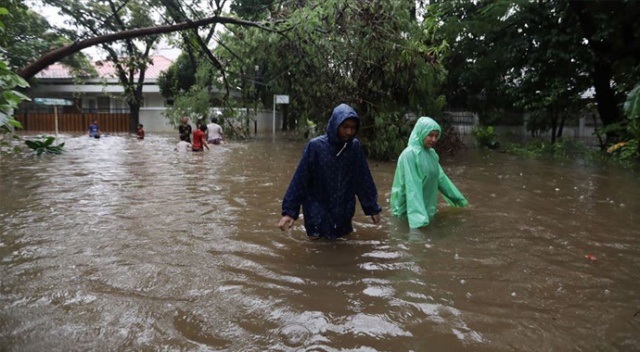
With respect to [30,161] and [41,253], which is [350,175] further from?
[30,161]

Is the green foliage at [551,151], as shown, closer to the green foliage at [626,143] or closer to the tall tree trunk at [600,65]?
the green foliage at [626,143]

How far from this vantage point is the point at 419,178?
5.44m

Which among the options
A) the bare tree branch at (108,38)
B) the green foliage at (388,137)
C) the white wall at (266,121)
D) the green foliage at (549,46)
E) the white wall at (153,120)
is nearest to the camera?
Answer: the bare tree branch at (108,38)

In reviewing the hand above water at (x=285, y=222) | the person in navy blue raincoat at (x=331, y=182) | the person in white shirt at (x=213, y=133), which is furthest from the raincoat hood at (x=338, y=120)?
the person in white shirt at (x=213, y=133)

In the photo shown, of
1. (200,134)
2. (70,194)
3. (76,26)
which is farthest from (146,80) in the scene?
(70,194)

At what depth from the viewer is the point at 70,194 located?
731 cm

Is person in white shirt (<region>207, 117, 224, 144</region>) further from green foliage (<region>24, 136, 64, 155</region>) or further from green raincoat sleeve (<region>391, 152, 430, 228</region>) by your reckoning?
green raincoat sleeve (<region>391, 152, 430, 228</region>)

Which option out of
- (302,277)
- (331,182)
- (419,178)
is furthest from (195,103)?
(302,277)

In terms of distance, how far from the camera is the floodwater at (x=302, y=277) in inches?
111

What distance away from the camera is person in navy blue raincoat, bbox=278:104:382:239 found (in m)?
4.33

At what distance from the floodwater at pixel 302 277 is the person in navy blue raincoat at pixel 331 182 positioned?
0.93ft

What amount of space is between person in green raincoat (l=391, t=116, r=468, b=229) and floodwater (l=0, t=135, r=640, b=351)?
21 centimetres

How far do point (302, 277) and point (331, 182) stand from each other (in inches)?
39.4

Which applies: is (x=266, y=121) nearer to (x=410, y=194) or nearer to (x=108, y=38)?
(x=108, y=38)
